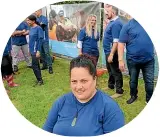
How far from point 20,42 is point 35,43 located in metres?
0.10

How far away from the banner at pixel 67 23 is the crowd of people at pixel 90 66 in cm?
4

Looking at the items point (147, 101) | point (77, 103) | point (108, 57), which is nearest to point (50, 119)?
point (77, 103)

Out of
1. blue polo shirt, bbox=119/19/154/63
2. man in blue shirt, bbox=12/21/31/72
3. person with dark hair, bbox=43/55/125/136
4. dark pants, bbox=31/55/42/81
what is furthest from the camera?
dark pants, bbox=31/55/42/81

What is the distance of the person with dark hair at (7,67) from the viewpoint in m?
1.99

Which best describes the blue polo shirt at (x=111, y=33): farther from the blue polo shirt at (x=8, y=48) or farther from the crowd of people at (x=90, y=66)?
the blue polo shirt at (x=8, y=48)

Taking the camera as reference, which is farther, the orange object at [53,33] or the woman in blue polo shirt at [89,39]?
the orange object at [53,33]

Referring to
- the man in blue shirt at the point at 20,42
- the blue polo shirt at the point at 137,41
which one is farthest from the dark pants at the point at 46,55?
the blue polo shirt at the point at 137,41

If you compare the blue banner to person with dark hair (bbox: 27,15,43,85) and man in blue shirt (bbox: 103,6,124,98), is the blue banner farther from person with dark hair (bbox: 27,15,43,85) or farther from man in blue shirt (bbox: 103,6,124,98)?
man in blue shirt (bbox: 103,6,124,98)

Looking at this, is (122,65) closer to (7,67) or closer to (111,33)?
(111,33)

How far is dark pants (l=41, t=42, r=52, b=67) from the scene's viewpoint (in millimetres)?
2033

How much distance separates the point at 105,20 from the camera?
1908 mm

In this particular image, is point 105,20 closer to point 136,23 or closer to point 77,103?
point 136,23

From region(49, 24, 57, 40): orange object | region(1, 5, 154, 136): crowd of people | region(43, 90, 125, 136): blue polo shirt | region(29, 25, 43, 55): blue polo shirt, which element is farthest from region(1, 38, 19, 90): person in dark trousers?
region(43, 90, 125, 136): blue polo shirt

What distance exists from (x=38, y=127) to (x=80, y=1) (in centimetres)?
87
